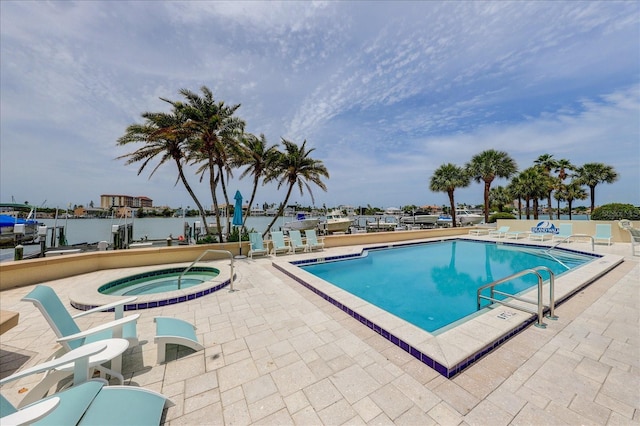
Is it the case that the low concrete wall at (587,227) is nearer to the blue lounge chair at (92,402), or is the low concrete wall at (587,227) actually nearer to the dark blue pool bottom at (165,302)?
the dark blue pool bottom at (165,302)

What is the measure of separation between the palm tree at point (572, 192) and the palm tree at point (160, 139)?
139 feet

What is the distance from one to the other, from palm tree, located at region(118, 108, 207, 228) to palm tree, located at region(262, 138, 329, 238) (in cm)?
496

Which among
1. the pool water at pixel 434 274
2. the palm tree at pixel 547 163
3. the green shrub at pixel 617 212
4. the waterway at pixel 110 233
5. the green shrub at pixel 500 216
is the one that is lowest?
the pool water at pixel 434 274

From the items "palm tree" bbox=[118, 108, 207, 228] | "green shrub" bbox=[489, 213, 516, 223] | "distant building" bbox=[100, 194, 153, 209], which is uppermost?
"palm tree" bbox=[118, 108, 207, 228]

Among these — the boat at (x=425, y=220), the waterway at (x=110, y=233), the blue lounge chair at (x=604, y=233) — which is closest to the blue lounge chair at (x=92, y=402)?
the waterway at (x=110, y=233)

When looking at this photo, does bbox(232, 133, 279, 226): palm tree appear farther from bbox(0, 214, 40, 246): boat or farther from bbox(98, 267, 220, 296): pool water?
bbox(0, 214, 40, 246): boat

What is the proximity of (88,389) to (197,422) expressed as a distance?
92 centimetres

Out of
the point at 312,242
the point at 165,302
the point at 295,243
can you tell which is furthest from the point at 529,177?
the point at 165,302

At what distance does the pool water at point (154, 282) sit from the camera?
648 centimetres

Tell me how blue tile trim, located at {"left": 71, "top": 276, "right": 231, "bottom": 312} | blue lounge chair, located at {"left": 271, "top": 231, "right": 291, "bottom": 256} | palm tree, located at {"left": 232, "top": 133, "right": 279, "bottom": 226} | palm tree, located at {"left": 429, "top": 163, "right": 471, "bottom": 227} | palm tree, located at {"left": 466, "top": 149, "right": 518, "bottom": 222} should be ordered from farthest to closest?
palm tree, located at {"left": 429, "top": 163, "right": 471, "bottom": 227} < palm tree, located at {"left": 466, "top": 149, "right": 518, "bottom": 222} < palm tree, located at {"left": 232, "top": 133, "right": 279, "bottom": 226} < blue lounge chair, located at {"left": 271, "top": 231, "right": 291, "bottom": 256} < blue tile trim, located at {"left": 71, "top": 276, "right": 231, "bottom": 312}

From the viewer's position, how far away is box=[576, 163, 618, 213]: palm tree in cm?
2673

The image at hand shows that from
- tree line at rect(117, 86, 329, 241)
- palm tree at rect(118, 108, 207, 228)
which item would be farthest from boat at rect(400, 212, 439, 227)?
palm tree at rect(118, 108, 207, 228)

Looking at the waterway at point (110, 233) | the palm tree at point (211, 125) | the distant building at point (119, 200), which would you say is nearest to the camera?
→ the palm tree at point (211, 125)

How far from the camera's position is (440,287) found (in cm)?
718
